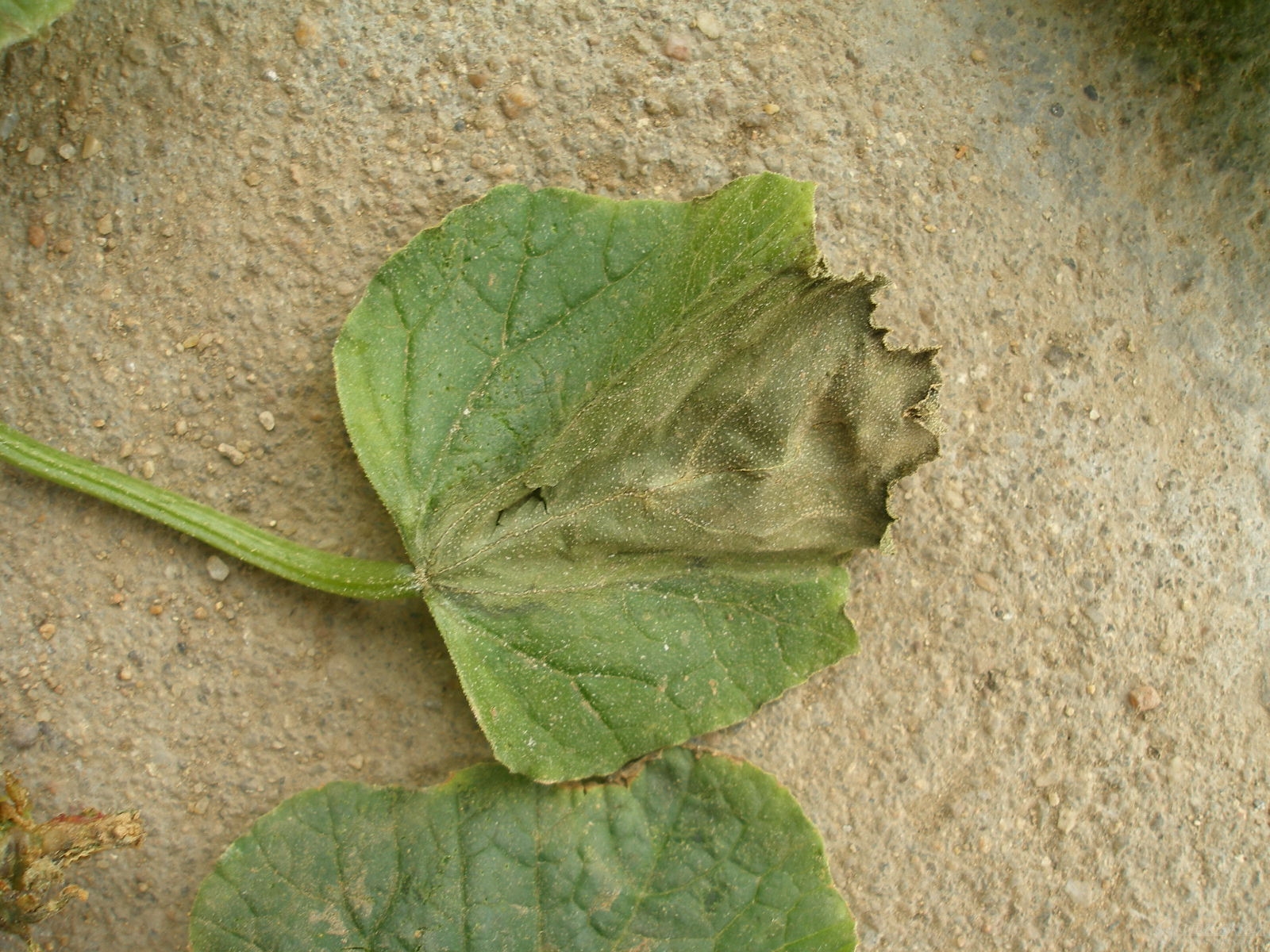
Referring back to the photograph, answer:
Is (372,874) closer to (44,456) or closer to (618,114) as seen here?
(44,456)

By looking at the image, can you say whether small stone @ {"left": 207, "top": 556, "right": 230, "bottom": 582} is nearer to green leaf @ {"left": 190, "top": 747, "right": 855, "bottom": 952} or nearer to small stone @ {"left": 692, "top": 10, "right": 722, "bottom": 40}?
green leaf @ {"left": 190, "top": 747, "right": 855, "bottom": 952}

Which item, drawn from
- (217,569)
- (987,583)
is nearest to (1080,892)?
(987,583)

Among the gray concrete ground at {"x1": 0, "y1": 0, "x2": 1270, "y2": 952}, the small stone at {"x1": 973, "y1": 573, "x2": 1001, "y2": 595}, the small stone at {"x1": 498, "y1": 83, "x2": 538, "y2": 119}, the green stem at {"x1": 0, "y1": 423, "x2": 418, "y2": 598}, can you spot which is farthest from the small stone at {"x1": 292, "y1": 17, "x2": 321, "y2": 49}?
the small stone at {"x1": 973, "y1": 573, "x2": 1001, "y2": 595}

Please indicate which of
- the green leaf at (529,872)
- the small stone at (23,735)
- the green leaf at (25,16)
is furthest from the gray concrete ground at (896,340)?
the green leaf at (25,16)

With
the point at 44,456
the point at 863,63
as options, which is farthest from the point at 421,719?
the point at 863,63

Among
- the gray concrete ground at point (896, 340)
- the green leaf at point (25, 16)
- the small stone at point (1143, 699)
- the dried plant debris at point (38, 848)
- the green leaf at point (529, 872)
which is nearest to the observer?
the green leaf at point (25, 16)

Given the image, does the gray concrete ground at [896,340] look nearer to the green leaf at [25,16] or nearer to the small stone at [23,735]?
the small stone at [23,735]
